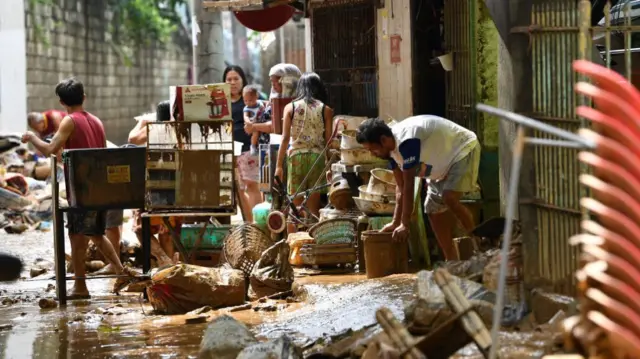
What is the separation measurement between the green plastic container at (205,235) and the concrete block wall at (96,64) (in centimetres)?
1551

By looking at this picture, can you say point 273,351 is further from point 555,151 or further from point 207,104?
point 207,104

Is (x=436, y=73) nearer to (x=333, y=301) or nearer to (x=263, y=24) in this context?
(x=263, y=24)

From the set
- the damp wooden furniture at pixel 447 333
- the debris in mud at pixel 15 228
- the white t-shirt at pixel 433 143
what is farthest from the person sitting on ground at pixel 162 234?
the damp wooden furniture at pixel 447 333

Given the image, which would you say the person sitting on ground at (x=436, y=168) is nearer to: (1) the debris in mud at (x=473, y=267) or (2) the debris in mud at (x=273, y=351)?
(1) the debris in mud at (x=473, y=267)

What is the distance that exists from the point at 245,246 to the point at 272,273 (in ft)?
2.24

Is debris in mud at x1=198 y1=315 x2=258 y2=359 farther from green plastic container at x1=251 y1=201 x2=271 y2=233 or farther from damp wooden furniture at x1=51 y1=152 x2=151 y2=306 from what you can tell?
green plastic container at x1=251 y1=201 x2=271 y2=233

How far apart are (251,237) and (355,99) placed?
446cm

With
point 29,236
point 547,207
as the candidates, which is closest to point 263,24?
point 29,236

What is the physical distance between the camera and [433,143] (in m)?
10.7

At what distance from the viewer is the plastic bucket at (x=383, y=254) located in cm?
1111

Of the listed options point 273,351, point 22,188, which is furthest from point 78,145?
point 22,188

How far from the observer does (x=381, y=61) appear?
48.7ft

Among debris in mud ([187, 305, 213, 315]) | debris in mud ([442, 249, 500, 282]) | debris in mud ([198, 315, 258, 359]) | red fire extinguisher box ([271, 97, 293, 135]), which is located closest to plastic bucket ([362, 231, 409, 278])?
debris in mud ([187, 305, 213, 315])

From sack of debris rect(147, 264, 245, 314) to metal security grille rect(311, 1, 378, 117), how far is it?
529cm
